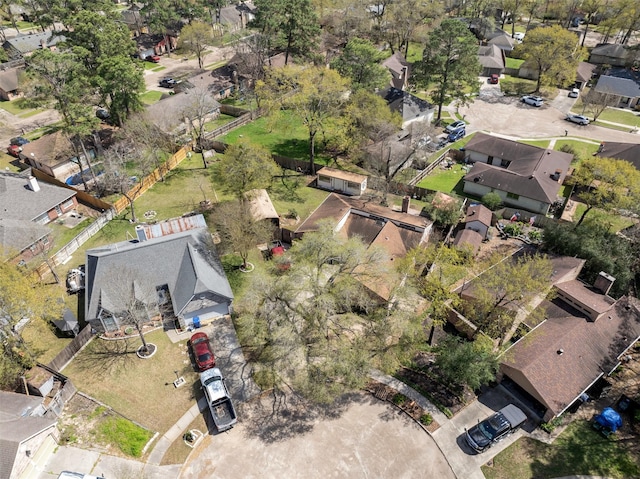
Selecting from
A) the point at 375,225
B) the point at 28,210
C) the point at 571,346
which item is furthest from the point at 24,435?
the point at 571,346

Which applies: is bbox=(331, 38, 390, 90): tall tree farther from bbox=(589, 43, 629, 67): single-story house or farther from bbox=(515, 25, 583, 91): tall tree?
bbox=(589, 43, 629, 67): single-story house

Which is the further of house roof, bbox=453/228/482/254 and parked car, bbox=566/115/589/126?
parked car, bbox=566/115/589/126

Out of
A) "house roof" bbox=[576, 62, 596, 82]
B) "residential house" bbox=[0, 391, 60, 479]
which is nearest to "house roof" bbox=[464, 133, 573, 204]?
"house roof" bbox=[576, 62, 596, 82]

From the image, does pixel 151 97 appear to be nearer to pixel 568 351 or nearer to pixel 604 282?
pixel 604 282

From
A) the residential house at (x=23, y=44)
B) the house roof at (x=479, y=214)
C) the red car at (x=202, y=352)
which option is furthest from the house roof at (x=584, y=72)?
the residential house at (x=23, y=44)

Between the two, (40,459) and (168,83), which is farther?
(168,83)
